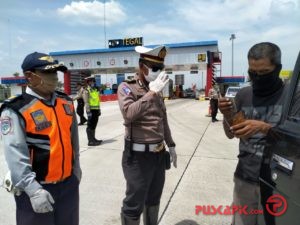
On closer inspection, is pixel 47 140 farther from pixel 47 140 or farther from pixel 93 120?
pixel 93 120

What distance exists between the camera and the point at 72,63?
39375 millimetres

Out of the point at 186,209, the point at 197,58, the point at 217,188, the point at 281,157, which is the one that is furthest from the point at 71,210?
the point at 197,58

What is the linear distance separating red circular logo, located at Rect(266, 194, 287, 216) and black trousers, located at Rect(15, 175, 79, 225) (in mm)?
1426

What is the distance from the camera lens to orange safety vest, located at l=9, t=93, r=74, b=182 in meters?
2.14

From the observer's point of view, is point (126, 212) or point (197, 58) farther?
point (197, 58)

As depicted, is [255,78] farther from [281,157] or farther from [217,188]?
[217,188]

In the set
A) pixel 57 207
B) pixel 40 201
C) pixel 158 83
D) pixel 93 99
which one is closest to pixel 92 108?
pixel 93 99

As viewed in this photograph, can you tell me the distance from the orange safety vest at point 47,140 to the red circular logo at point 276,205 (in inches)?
55.2

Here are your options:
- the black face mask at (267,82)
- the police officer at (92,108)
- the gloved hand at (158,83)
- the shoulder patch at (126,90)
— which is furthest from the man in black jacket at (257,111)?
the police officer at (92,108)

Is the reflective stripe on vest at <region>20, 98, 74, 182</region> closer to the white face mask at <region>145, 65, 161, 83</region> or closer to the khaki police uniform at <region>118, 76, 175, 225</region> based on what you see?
the khaki police uniform at <region>118, 76, 175, 225</region>

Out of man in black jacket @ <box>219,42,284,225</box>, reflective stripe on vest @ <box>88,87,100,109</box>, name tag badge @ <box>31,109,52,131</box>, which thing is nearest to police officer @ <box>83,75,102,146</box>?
reflective stripe on vest @ <box>88,87,100,109</box>

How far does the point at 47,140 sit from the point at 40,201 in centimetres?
41

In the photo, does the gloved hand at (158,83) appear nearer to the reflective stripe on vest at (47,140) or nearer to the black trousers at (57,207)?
the reflective stripe on vest at (47,140)

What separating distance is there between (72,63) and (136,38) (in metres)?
8.59
